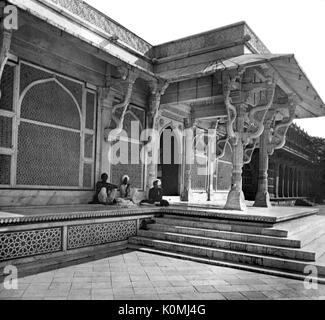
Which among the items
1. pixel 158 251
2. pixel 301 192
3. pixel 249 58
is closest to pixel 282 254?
pixel 158 251

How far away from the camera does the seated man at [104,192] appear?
778 centimetres

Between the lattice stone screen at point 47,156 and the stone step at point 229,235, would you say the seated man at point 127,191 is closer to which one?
the lattice stone screen at point 47,156

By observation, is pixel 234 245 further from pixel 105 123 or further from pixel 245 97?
pixel 105 123

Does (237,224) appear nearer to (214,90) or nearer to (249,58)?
(249,58)

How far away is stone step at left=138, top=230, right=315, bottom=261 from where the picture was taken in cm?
497

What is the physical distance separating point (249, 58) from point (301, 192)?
21230mm

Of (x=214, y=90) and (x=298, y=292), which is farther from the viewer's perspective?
(x=214, y=90)

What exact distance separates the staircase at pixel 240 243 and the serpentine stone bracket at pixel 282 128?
2.83 metres

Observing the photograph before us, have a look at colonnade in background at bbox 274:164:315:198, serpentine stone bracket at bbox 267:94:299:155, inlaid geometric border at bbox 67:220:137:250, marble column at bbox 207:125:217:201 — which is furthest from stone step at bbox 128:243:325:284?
colonnade in background at bbox 274:164:315:198

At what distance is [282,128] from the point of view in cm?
945

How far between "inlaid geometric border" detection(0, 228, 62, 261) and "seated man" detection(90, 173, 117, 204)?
247cm

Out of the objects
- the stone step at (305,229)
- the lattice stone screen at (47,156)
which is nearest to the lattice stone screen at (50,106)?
the lattice stone screen at (47,156)

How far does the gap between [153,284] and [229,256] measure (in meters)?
1.71
